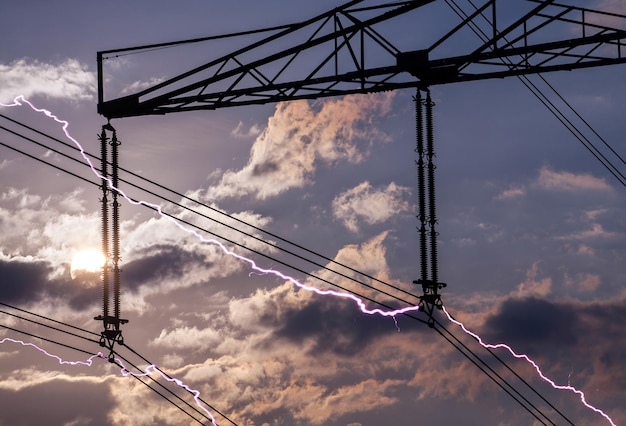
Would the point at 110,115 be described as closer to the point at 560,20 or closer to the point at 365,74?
the point at 365,74

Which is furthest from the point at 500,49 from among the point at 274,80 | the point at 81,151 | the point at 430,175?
the point at 81,151

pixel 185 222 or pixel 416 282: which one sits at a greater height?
pixel 185 222

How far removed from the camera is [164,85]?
31422 mm

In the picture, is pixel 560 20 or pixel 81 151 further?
pixel 81 151

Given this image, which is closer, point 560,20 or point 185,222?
point 560,20

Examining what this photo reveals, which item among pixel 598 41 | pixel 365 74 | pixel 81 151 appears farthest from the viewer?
pixel 81 151

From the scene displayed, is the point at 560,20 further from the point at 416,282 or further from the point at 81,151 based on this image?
the point at 81,151

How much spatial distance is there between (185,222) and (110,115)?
383cm

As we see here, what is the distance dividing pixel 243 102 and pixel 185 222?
3.42 meters

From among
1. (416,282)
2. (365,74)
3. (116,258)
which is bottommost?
(416,282)

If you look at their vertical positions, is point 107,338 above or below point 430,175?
below

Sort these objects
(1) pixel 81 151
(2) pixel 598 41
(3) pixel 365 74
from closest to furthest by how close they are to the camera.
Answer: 1. (2) pixel 598 41
2. (3) pixel 365 74
3. (1) pixel 81 151

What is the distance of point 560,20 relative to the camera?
93.9 ft

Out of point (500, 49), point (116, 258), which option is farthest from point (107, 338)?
point (500, 49)
